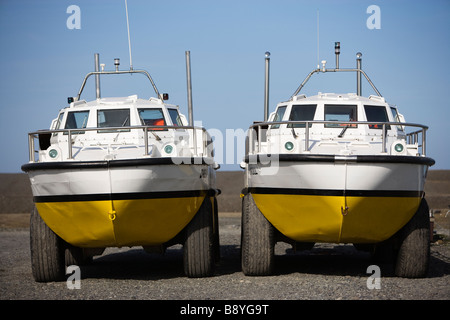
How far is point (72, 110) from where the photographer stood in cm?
977

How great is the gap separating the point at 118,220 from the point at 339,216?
8.55 ft

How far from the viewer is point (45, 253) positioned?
26.9 ft

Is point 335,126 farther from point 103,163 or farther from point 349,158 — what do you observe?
point 103,163

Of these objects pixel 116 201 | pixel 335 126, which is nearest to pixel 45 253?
pixel 116 201

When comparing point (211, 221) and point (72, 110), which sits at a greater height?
point (72, 110)

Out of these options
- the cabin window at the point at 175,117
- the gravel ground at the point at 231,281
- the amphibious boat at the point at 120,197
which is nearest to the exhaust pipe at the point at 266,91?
the cabin window at the point at 175,117

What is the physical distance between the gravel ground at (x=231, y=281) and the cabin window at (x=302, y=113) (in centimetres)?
217

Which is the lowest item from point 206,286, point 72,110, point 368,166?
point 206,286
